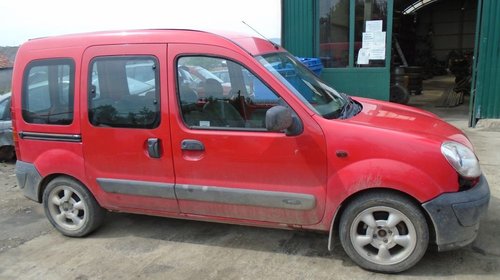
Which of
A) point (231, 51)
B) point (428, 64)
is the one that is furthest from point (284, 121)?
point (428, 64)

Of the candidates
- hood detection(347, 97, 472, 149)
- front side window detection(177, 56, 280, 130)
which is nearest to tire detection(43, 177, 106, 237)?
front side window detection(177, 56, 280, 130)

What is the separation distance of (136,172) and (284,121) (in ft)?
4.94

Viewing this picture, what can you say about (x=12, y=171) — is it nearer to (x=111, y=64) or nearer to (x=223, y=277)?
(x=111, y=64)

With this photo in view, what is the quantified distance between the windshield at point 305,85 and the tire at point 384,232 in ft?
2.48

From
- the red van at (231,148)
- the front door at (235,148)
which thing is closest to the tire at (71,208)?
the red van at (231,148)

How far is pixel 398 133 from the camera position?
3.27m

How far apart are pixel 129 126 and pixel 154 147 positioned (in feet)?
1.04

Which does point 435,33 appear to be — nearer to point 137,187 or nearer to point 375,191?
point 375,191

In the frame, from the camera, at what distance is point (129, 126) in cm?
392

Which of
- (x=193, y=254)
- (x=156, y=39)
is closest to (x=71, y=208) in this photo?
(x=193, y=254)

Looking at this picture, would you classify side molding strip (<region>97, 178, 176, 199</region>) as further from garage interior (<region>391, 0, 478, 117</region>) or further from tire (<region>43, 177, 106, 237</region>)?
garage interior (<region>391, 0, 478, 117</region>)

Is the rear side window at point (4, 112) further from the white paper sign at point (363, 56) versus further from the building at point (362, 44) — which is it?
the white paper sign at point (363, 56)

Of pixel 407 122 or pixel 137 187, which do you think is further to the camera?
pixel 137 187

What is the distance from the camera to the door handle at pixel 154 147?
3.81m
